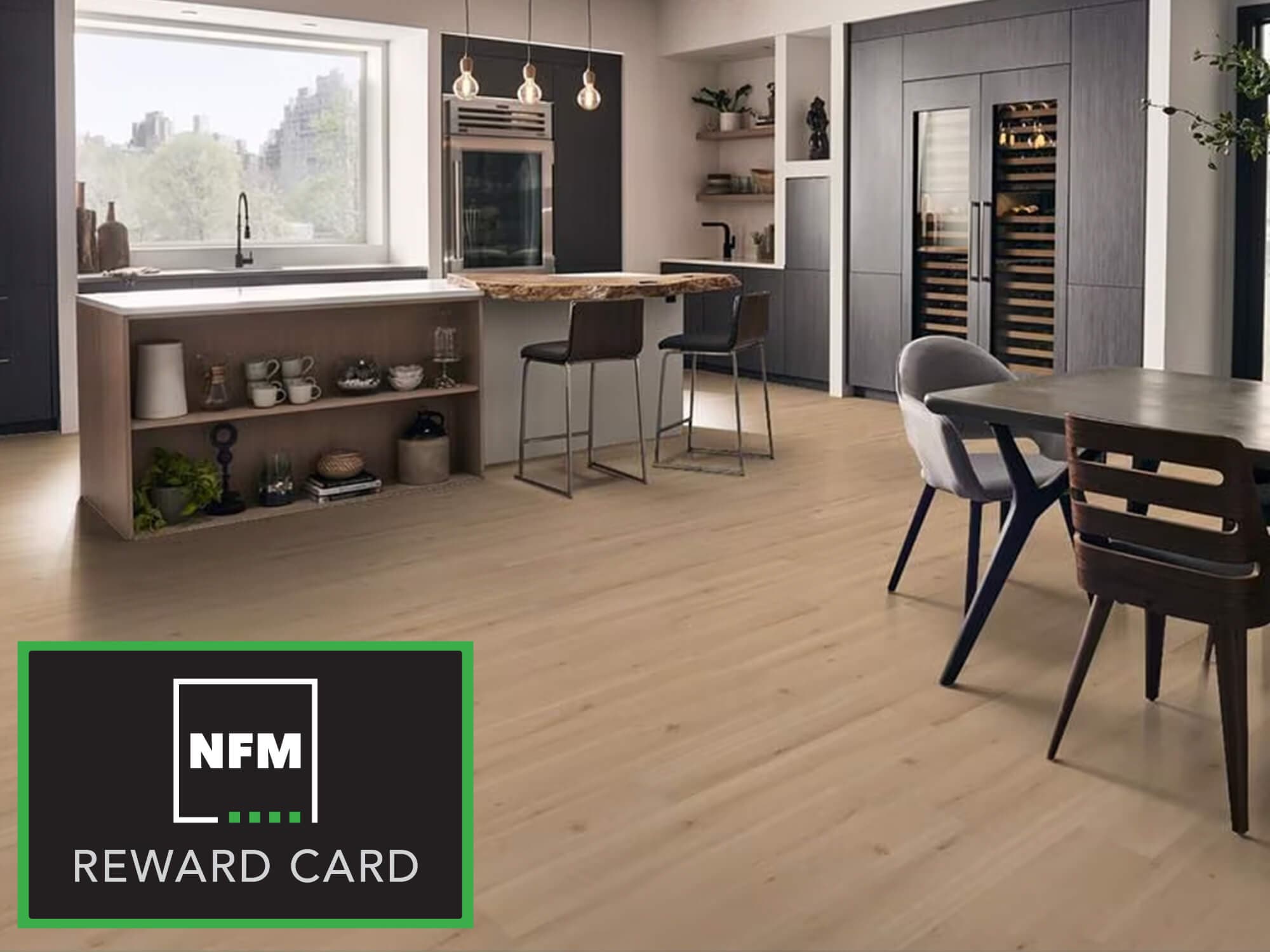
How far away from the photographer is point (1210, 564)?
9.71 ft

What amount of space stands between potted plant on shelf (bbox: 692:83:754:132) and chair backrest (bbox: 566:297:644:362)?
166 inches

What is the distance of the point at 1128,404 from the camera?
3.40m

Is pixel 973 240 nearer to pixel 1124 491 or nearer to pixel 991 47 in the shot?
pixel 991 47

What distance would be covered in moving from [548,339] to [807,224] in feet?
9.79

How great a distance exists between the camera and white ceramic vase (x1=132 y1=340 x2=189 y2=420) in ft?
16.1

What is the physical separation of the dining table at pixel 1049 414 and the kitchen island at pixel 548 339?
8.11ft

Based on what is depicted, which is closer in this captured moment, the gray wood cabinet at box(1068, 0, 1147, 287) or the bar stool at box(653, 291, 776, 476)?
the bar stool at box(653, 291, 776, 476)

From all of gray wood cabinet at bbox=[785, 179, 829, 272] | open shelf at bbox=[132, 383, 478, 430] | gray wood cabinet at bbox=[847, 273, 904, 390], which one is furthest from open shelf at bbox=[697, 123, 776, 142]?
open shelf at bbox=[132, 383, 478, 430]

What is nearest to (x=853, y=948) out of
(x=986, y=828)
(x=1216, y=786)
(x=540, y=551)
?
(x=986, y=828)

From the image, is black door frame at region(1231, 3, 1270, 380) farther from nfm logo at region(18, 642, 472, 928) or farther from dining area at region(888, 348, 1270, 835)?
nfm logo at region(18, 642, 472, 928)

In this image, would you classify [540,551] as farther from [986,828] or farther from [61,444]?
[61,444]

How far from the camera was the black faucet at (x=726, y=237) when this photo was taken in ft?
32.5

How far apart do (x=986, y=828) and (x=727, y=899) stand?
23.1 inches

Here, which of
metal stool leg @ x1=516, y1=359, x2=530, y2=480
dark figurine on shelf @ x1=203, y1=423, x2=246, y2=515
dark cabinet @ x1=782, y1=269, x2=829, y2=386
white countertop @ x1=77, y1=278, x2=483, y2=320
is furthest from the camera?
dark cabinet @ x1=782, y1=269, x2=829, y2=386
